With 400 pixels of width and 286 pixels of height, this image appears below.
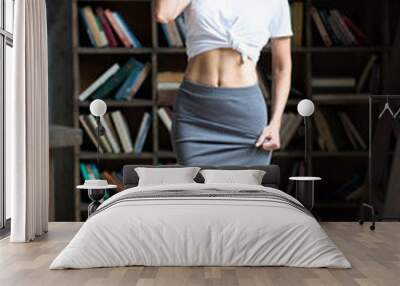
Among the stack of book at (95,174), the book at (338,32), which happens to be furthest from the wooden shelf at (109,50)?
the book at (338,32)

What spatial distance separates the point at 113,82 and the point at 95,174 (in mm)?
909

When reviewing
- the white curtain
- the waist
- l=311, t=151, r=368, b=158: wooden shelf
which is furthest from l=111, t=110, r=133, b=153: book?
l=311, t=151, r=368, b=158: wooden shelf

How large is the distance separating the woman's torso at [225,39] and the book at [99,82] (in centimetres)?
73

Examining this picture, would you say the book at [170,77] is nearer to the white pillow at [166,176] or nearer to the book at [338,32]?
the white pillow at [166,176]

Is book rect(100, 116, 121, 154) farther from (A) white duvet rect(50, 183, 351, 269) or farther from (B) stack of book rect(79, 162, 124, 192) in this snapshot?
(A) white duvet rect(50, 183, 351, 269)

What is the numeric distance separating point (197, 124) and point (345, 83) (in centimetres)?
148

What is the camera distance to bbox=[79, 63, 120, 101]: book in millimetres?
6910

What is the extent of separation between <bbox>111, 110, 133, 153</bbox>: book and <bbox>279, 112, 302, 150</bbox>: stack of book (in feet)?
4.82

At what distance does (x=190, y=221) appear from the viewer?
4.60 metres

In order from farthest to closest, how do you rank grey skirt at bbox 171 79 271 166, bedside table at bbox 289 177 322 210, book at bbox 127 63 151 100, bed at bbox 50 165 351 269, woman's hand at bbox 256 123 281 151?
book at bbox 127 63 151 100 < woman's hand at bbox 256 123 281 151 < grey skirt at bbox 171 79 271 166 < bedside table at bbox 289 177 322 210 < bed at bbox 50 165 351 269

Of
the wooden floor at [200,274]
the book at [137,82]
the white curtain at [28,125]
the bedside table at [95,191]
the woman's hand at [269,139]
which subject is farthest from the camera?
the book at [137,82]

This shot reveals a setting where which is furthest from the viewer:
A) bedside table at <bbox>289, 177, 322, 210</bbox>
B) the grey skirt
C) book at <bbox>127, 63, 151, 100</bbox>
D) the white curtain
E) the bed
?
book at <bbox>127, 63, 151, 100</bbox>

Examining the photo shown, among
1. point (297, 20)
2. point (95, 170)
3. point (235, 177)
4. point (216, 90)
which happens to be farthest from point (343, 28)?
point (95, 170)

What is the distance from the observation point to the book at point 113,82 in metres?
6.94
